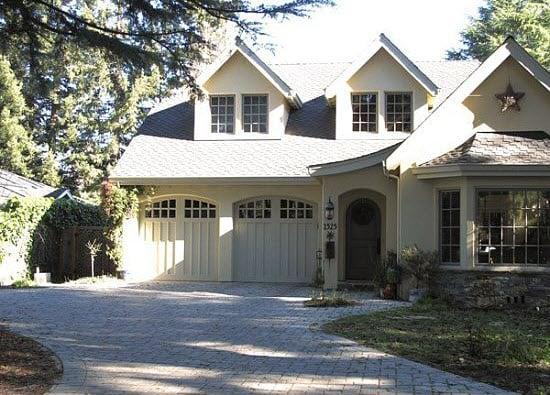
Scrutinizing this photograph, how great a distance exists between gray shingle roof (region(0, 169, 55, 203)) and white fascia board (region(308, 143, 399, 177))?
34.8 feet

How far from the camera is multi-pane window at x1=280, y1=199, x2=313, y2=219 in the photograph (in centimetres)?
1778

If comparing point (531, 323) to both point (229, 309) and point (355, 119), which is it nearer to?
point (229, 309)

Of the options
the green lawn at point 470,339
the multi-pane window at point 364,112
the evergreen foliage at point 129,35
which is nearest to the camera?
the green lawn at point 470,339

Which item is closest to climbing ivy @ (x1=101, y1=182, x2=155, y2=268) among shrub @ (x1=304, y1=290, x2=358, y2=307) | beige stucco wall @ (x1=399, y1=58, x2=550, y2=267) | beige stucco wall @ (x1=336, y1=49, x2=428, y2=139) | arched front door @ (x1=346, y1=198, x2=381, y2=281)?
arched front door @ (x1=346, y1=198, x2=381, y2=281)

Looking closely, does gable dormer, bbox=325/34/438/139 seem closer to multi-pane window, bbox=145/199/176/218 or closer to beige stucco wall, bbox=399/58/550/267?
beige stucco wall, bbox=399/58/550/267

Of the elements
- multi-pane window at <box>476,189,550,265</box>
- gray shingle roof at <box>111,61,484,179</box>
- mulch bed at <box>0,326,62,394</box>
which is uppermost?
gray shingle roof at <box>111,61,484,179</box>

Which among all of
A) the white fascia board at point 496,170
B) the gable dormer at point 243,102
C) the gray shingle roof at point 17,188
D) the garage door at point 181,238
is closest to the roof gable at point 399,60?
the gable dormer at point 243,102

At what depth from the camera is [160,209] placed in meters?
18.4

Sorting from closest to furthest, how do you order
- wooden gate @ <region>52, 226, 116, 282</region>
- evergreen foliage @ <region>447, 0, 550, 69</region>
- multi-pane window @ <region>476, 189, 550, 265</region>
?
multi-pane window @ <region>476, 189, 550, 265</region>
wooden gate @ <region>52, 226, 116, 282</region>
evergreen foliage @ <region>447, 0, 550, 69</region>

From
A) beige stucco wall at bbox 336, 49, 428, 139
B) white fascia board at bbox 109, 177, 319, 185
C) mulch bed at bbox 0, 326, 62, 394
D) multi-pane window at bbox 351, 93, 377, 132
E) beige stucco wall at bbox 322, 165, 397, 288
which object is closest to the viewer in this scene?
mulch bed at bbox 0, 326, 62, 394

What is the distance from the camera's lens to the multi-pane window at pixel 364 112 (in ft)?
59.3

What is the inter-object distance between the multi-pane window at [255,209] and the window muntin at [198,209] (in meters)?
0.80

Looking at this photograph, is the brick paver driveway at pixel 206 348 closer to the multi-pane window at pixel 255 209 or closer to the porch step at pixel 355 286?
the porch step at pixel 355 286

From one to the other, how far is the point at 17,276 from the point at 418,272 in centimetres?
1049
